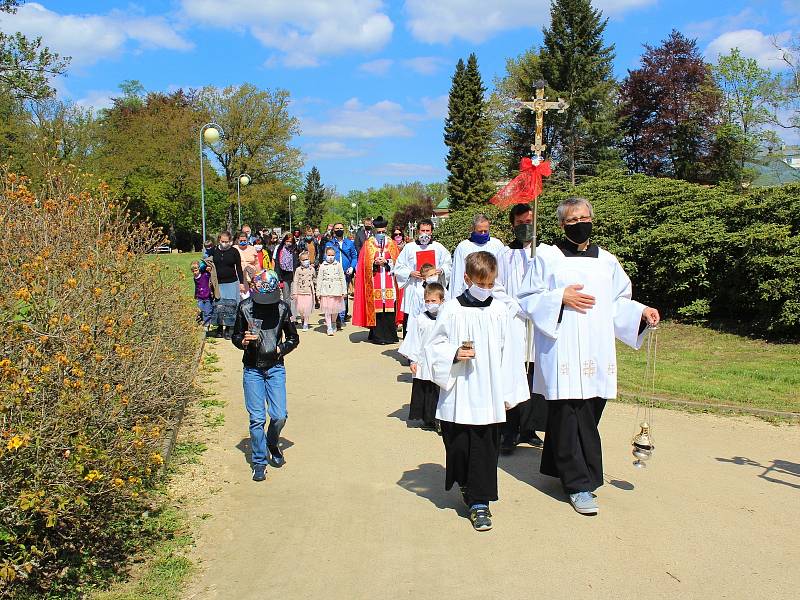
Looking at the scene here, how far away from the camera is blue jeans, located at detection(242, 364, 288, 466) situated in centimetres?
624

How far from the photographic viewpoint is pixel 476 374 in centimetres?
518

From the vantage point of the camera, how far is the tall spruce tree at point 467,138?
59938mm

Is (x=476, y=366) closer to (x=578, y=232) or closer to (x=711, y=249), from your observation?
(x=578, y=232)

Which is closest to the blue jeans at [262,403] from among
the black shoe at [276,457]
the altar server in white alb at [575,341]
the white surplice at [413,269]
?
the black shoe at [276,457]

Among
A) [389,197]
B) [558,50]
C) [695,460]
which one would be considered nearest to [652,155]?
[558,50]

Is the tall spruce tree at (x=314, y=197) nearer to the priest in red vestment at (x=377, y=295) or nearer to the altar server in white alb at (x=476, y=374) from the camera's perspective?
the priest in red vestment at (x=377, y=295)

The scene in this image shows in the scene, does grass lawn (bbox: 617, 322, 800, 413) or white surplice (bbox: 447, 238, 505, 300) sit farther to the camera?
grass lawn (bbox: 617, 322, 800, 413)

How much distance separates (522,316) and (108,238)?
14.0 feet

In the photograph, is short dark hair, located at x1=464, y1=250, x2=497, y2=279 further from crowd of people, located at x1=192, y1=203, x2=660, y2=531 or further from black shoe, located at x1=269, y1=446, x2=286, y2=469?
black shoe, located at x1=269, y1=446, x2=286, y2=469

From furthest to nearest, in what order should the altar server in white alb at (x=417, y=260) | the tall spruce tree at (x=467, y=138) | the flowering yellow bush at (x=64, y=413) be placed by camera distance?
1. the tall spruce tree at (x=467, y=138)
2. the altar server in white alb at (x=417, y=260)
3. the flowering yellow bush at (x=64, y=413)

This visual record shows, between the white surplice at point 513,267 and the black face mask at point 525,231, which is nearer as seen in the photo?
the black face mask at point 525,231

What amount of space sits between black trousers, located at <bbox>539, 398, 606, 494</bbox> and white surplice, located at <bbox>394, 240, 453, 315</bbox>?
5513mm

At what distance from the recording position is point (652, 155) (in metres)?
48.2

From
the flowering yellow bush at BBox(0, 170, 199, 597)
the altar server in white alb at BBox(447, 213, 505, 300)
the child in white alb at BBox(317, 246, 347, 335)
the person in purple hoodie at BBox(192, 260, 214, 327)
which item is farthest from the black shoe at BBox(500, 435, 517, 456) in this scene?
the person in purple hoodie at BBox(192, 260, 214, 327)
